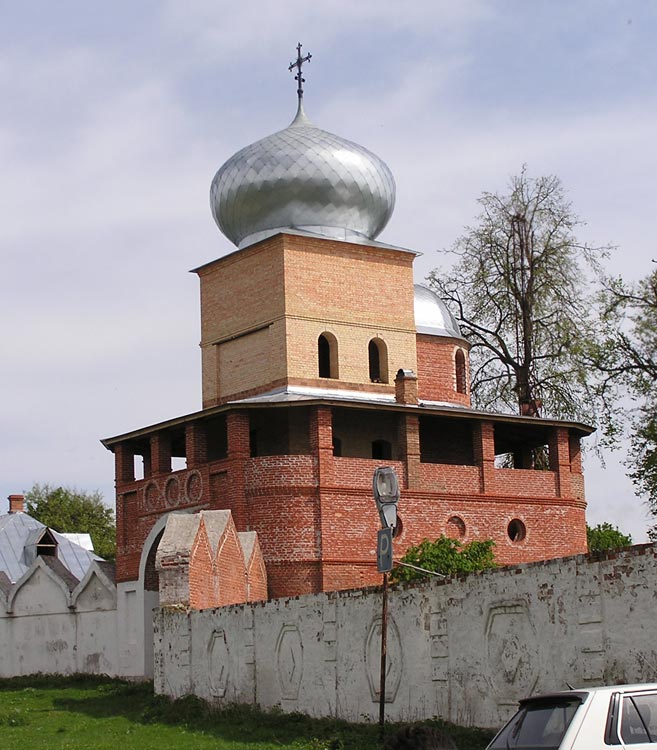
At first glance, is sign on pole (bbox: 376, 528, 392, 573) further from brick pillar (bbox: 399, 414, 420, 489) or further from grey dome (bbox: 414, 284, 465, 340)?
grey dome (bbox: 414, 284, 465, 340)

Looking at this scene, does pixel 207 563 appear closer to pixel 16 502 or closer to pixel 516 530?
pixel 516 530

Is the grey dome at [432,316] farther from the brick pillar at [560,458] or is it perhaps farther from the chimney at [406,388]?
the brick pillar at [560,458]

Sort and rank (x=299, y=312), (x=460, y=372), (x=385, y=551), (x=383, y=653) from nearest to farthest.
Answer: (x=385, y=551), (x=383, y=653), (x=299, y=312), (x=460, y=372)

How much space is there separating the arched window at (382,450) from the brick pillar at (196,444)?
3498 millimetres

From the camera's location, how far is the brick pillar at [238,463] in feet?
84.0

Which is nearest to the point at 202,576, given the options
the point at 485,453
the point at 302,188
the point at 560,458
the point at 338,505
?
the point at 338,505

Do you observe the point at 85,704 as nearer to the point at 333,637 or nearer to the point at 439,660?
the point at 333,637

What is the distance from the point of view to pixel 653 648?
41.0 ft

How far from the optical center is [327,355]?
2892 centimetres

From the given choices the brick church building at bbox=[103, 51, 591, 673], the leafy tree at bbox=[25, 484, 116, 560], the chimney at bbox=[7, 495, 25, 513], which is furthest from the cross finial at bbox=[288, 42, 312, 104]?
the leafy tree at bbox=[25, 484, 116, 560]

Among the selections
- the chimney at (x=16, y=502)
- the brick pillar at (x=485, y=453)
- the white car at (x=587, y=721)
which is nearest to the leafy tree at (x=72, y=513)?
the chimney at (x=16, y=502)

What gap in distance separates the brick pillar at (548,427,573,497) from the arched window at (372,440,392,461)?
328cm

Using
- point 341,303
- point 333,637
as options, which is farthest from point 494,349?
point 333,637

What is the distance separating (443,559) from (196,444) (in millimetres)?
6108
